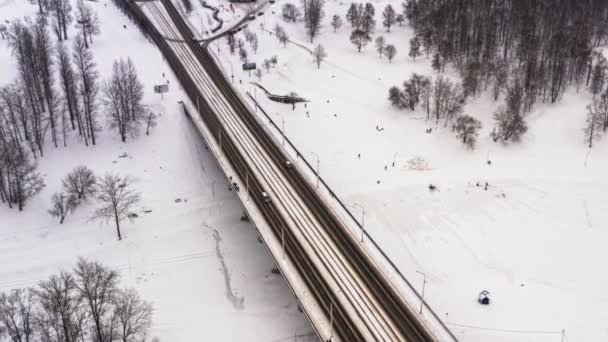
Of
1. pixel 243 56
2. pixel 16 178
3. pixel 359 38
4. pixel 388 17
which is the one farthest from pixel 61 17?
pixel 388 17

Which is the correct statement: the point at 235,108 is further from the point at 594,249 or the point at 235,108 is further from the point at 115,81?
the point at 594,249

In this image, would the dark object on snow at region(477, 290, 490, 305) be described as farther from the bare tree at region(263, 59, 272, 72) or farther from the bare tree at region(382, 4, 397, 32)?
the bare tree at region(382, 4, 397, 32)

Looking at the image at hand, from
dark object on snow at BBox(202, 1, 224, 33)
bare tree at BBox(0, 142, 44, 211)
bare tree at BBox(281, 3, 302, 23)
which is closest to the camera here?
bare tree at BBox(0, 142, 44, 211)

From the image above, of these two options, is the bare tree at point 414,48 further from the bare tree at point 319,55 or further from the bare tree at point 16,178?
the bare tree at point 16,178

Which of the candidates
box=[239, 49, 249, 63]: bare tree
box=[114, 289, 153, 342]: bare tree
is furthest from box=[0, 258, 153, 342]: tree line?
box=[239, 49, 249, 63]: bare tree

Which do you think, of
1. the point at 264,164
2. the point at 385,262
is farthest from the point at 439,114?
the point at 385,262

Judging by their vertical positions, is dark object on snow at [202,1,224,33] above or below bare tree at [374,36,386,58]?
above

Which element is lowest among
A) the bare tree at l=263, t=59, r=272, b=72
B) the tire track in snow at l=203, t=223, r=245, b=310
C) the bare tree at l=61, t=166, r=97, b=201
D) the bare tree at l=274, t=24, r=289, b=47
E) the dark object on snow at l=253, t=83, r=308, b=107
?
the tire track in snow at l=203, t=223, r=245, b=310

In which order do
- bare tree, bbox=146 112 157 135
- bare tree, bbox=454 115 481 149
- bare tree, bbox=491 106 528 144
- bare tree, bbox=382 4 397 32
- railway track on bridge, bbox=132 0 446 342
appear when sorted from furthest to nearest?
bare tree, bbox=382 4 397 32 < bare tree, bbox=146 112 157 135 < bare tree, bbox=454 115 481 149 < bare tree, bbox=491 106 528 144 < railway track on bridge, bbox=132 0 446 342

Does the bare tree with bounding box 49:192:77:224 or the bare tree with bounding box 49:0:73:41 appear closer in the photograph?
the bare tree with bounding box 49:192:77:224
